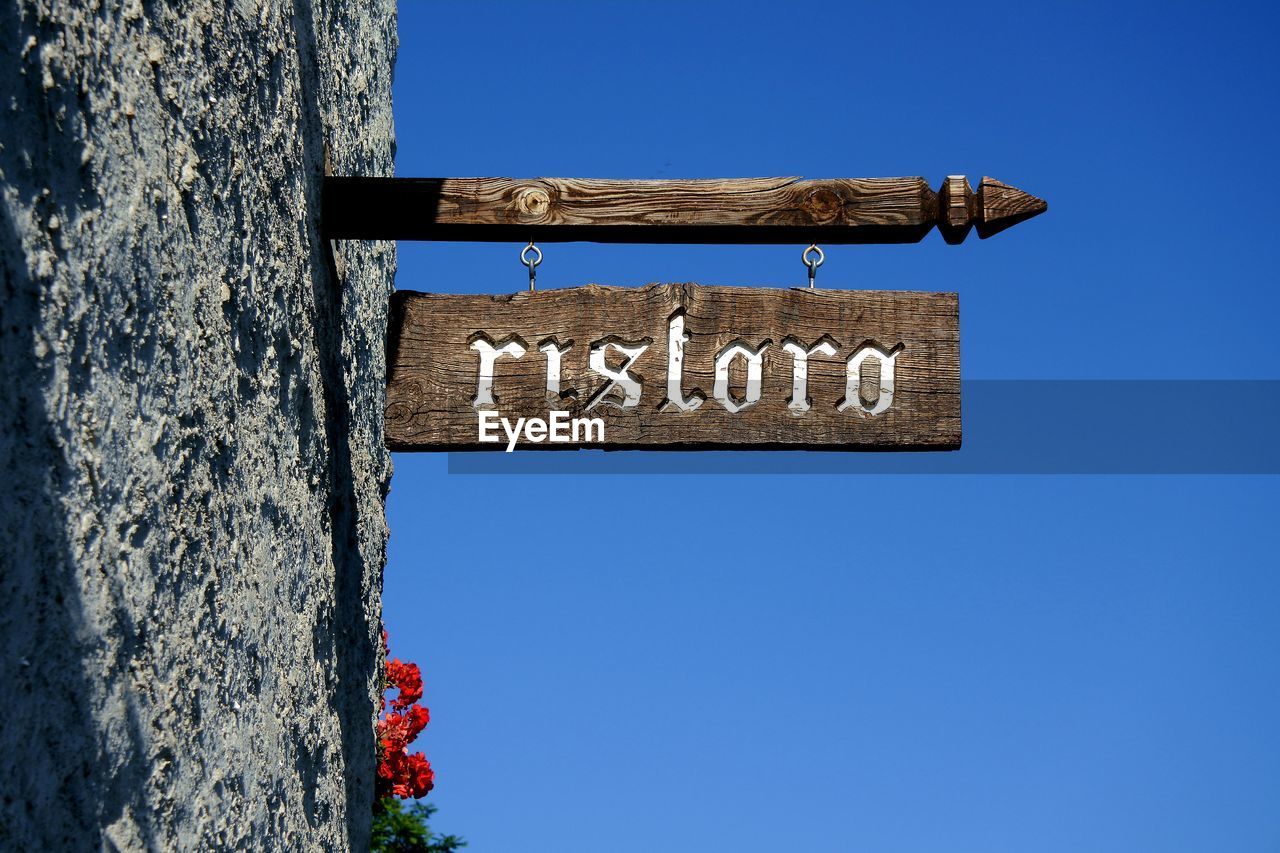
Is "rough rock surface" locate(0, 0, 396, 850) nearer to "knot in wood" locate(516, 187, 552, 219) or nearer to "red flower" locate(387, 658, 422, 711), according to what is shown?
"knot in wood" locate(516, 187, 552, 219)

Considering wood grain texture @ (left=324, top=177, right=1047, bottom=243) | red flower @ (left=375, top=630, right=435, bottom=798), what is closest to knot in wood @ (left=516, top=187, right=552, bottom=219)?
wood grain texture @ (left=324, top=177, right=1047, bottom=243)

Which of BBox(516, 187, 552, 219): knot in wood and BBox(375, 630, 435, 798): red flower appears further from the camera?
BBox(375, 630, 435, 798): red flower

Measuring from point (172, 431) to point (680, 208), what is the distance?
1123 mm

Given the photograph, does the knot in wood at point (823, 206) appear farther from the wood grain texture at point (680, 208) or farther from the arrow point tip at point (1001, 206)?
the arrow point tip at point (1001, 206)

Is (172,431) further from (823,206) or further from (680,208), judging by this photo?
(823,206)

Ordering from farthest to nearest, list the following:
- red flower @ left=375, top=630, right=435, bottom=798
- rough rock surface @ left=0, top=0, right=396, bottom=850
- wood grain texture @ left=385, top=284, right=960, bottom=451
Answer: red flower @ left=375, top=630, right=435, bottom=798, wood grain texture @ left=385, top=284, right=960, bottom=451, rough rock surface @ left=0, top=0, right=396, bottom=850

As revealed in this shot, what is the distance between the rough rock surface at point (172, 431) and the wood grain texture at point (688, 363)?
0.23 metres

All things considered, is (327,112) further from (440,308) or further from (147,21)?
(147,21)

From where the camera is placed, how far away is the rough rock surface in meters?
1.52

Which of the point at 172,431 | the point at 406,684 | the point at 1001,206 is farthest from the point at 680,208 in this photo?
the point at 406,684

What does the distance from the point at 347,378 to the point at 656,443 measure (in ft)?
2.56

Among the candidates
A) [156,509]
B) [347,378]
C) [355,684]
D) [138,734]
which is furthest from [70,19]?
[355,684]

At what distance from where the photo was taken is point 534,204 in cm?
270

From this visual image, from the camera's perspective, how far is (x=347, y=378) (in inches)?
119
